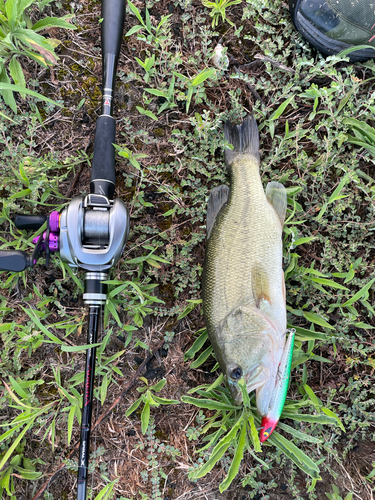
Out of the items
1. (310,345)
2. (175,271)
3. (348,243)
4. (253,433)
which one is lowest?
(253,433)

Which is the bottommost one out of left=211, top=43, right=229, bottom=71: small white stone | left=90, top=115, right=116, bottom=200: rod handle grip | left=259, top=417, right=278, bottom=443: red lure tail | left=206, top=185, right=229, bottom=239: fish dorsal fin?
left=259, top=417, right=278, bottom=443: red lure tail

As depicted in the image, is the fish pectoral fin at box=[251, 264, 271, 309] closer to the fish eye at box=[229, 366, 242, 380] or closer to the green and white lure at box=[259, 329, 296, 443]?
the green and white lure at box=[259, 329, 296, 443]

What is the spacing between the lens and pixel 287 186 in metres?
2.81

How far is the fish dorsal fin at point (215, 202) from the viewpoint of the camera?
259 centimetres

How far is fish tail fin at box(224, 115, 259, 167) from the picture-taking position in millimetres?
2629

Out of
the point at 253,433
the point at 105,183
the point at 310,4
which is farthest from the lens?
the point at 310,4

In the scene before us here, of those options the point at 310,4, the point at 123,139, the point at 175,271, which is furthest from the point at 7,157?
the point at 310,4

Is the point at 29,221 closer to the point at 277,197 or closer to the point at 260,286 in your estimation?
the point at 260,286

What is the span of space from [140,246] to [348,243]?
1.72 metres

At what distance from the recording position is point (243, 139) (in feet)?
8.69

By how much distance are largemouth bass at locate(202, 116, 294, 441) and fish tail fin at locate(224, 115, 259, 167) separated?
9cm

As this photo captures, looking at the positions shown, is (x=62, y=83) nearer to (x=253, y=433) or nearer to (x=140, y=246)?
(x=140, y=246)

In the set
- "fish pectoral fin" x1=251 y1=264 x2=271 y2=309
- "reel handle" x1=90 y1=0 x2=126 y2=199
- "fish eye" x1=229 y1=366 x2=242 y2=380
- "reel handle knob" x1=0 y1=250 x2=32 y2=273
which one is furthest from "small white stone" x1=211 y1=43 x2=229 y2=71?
"fish eye" x1=229 y1=366 x2=242 y2=380

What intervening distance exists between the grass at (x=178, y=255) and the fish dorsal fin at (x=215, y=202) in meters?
0.17
